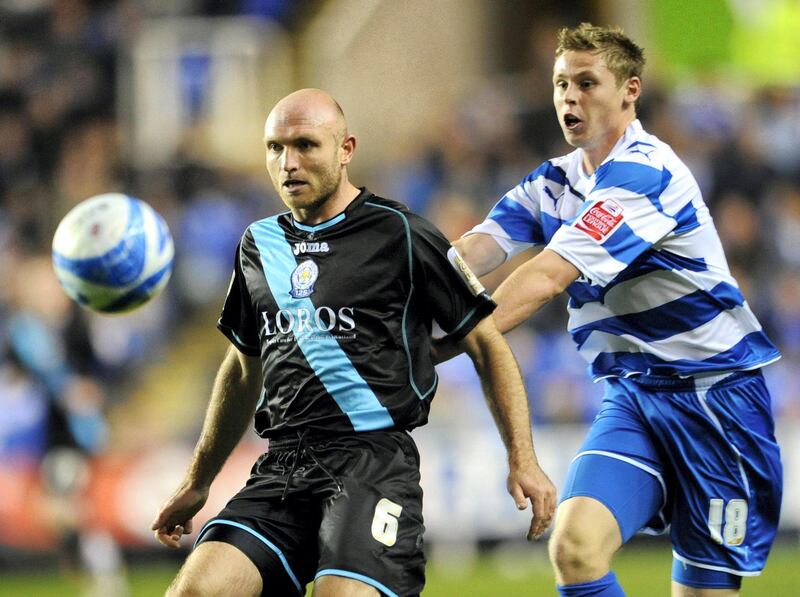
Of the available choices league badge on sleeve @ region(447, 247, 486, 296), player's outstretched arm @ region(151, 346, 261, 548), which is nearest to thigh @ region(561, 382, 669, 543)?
league badge on sleeve @ region(447, 247, 486, 296)

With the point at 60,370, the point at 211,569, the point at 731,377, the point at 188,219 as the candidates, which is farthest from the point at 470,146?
the point at 211,569

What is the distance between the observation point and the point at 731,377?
18.4 ft

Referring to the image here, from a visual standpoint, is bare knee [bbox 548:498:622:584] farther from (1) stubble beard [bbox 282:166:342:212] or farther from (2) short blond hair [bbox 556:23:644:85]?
(2) short blond hair [bbox 556:23:644:85]

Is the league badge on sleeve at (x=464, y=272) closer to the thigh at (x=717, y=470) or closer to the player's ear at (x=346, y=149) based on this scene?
the player's ear at (x=346, y=149)

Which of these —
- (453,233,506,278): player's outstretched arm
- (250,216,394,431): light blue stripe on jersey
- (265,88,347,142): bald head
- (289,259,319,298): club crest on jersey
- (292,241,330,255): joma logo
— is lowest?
(250,216,394,431): light blue stripe on jersey

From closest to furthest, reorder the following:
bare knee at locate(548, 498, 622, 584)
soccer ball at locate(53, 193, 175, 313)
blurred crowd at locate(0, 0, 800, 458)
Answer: bare knee at locate(548, 498, 622, 584)
soccer ball at locate(53, 193, 175, 313)
blurred crowd at locate(0, 0, 800, 458)

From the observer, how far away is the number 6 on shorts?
4590 millimetres

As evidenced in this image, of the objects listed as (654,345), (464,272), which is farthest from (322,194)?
(654,345)

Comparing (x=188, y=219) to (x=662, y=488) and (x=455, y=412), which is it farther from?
(x=662, y=488)

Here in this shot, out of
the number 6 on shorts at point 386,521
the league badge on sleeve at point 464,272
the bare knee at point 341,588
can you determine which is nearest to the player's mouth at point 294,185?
the league badge on sleeve at point 464,272

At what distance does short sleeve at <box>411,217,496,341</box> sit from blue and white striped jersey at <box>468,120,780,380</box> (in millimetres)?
509

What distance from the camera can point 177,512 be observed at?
5.16 m

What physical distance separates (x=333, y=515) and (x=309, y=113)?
54.8 inches

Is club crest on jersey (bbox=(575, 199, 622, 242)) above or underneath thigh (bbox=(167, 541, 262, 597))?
above
